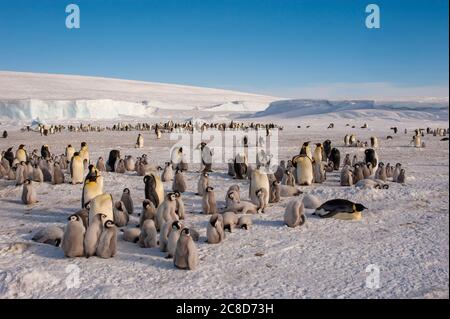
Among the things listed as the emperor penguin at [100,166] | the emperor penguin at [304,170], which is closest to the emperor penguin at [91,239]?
the emperor penguin at [304,170]

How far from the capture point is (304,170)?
11.7 meters

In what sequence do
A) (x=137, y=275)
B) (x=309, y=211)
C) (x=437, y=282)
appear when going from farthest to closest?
(x=309, y=211)
(x=137, y=275)
(x=437, y=282)

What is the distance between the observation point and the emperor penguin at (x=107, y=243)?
6379mm

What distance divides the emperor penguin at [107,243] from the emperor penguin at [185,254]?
1001 millimetres

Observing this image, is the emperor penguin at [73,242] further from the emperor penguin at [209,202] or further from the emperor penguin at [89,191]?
the emperor penguin at [209,202]

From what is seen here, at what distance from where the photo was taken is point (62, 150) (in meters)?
23.1

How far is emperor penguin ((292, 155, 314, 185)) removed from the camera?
1168 centimetres

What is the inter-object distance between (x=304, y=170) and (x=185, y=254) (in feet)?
20.8

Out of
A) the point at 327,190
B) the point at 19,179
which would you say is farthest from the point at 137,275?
the point at 19,179

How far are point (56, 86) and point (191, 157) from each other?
3615 inches

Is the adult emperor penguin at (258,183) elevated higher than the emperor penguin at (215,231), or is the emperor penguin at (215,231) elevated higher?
the adult emperor penguin at (258,183)

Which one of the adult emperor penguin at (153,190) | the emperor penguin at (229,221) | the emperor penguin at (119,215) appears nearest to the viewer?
the emperor penguin at (229,221)

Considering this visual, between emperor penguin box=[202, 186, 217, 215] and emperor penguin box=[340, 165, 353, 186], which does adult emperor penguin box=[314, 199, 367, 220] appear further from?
emperor penguin box=[340, 165, 353, 186]
